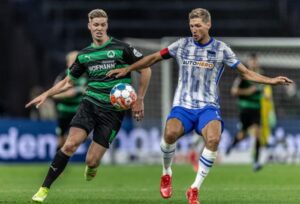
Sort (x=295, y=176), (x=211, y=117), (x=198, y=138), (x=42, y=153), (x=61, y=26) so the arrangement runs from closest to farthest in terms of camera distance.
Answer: (x=211, y=117) → (x=295, y=176) → (x=198, y=138) → (x=42, y=153) → (x=61, y=26)

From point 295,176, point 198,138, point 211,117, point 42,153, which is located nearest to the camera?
point 211,117

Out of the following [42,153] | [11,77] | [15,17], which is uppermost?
[15,17]

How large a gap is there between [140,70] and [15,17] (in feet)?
59.9

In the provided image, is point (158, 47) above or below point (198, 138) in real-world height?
above

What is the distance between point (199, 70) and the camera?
Answer: 10.4 meters

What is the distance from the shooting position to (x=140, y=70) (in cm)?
1088

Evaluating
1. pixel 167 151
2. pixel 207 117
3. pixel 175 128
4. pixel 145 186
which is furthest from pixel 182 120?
pixel 145 186

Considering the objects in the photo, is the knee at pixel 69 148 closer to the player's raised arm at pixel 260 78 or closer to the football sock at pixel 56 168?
the football sock at pixel 56 168

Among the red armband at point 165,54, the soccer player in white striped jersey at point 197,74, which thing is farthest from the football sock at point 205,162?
the red armband at point 165,54

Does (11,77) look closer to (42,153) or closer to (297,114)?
(42,153)

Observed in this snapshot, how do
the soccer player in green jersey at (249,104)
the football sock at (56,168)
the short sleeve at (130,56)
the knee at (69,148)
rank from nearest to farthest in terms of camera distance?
the football sock at (56,168)
the knee at (69,148)
the short sleeve at (130,56)
the soccer player in green jersey at (249,104)

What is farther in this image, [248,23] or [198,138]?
[248,23]

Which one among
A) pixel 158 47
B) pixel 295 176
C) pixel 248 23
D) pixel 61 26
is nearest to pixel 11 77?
pixel 61 26

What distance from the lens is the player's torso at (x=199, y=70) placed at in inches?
408
